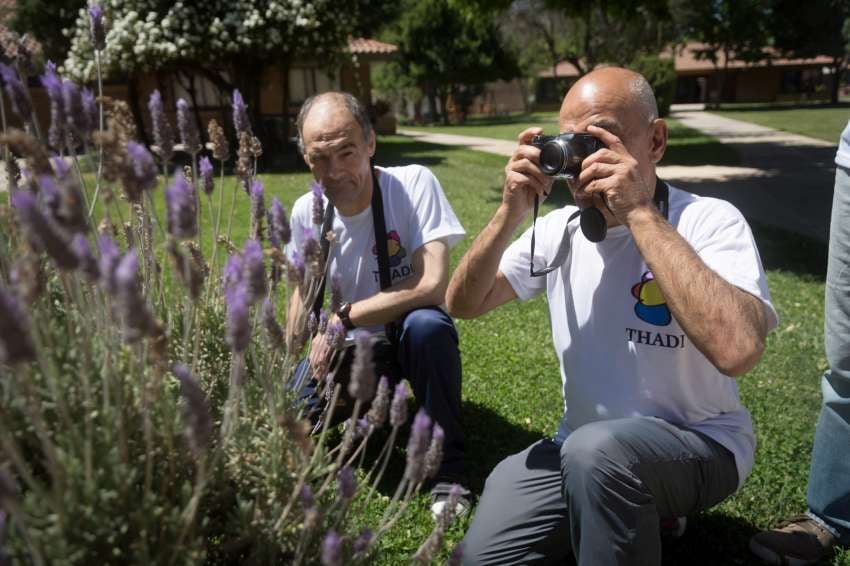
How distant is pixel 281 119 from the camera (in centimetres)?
1934

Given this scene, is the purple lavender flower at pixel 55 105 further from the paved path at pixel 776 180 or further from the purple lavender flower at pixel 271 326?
the paved path at pixel 776 180

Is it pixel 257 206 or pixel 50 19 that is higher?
pixel 50 19

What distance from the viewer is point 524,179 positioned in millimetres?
2295

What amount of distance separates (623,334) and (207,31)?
14114 mm

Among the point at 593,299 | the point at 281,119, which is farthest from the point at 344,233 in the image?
the point at 281,119

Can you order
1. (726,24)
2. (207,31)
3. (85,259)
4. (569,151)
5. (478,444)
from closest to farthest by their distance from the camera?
1. (85,259)
2. (569,151)
3. (478,444)
4. (207,31)
5. (726,24)

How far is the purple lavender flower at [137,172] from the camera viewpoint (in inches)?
41.5

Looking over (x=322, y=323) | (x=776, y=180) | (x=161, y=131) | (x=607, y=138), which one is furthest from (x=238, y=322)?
(x=776, y=180)

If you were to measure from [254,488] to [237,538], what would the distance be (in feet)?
0.31

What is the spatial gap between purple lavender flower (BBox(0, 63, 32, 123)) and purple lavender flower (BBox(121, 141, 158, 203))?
0.30 m

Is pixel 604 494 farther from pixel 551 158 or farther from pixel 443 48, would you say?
pixel 443 48

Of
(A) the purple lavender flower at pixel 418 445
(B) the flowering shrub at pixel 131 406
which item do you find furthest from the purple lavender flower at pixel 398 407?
(A) the purple lavender flower at pixel 418 445

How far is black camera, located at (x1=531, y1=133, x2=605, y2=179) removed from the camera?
2053 millimetres

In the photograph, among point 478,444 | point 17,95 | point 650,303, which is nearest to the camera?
point 17,95
